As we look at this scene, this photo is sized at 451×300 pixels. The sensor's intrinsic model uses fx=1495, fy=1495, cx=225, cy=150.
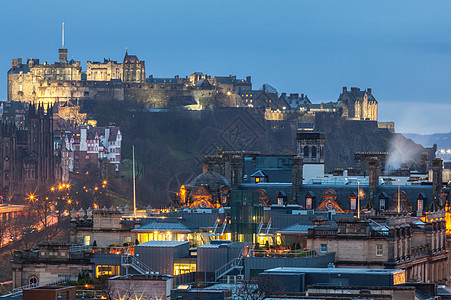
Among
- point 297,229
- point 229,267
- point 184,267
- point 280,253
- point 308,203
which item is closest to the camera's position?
point 229,267

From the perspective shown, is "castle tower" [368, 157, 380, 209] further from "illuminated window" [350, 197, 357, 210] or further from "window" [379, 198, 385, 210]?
"illuminated window" [350, 197, 357, 210]

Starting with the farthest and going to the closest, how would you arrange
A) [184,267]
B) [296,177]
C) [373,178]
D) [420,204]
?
1. [296,177]
2. [373,178]
3. [420,204]
4. [184,267]

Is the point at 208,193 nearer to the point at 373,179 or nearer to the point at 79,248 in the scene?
the point at 373,179

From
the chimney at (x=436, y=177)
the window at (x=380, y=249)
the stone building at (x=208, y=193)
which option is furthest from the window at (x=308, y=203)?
the window at (x=380, y=249)

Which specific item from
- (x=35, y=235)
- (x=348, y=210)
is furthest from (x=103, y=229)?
(x=35, y=235)

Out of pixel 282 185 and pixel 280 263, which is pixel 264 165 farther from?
pixel 280 263

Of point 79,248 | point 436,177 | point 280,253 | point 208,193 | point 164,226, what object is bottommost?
point 79,248

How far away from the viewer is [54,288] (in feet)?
195

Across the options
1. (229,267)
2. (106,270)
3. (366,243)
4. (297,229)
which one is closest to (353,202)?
(297,229)

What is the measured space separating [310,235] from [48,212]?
96064 millimetres

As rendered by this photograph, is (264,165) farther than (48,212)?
No

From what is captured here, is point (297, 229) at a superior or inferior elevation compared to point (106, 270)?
superior

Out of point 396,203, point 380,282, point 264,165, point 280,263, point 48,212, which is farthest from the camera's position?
point 48,212

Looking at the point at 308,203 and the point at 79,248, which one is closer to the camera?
the point at 79,248
